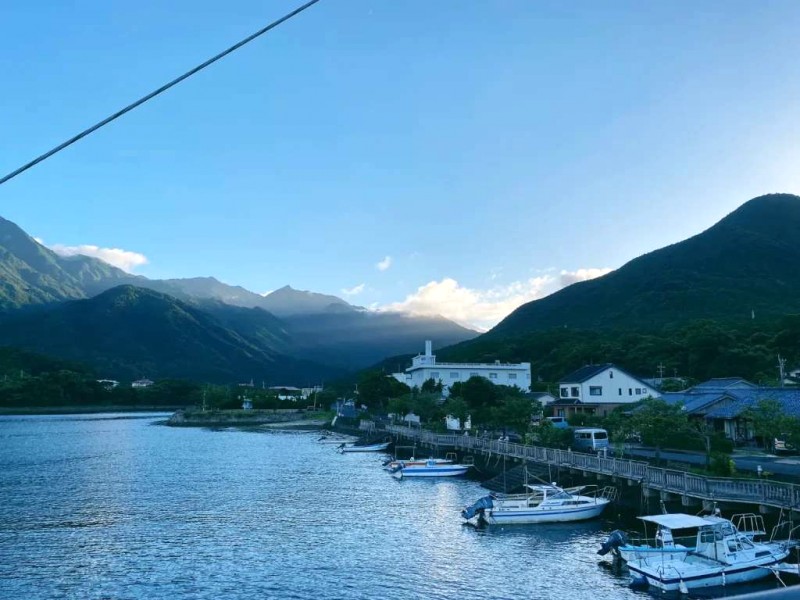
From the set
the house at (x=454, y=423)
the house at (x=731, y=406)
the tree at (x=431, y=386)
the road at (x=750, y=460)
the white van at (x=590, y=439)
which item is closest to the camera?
the road at (x=750, y=460)

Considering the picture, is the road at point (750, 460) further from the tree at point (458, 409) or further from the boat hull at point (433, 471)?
the tree at point (458, 409)

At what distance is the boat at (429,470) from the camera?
61.4 metres

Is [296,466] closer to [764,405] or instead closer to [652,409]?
[652,409]

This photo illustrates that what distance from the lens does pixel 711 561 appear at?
2562 centimetres

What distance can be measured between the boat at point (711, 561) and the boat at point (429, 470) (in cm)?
3584

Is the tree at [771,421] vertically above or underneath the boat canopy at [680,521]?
above

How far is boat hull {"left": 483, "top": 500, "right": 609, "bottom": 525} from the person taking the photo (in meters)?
38.7

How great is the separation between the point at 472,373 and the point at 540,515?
81.6 m

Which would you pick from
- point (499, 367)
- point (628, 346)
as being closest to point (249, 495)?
point (499, 367)

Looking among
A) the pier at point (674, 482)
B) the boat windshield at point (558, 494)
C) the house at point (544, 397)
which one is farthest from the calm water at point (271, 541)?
the house at point (544, 397)

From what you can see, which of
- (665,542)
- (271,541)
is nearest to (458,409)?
(271,541)

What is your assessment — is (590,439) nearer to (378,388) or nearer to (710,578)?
(710,578)

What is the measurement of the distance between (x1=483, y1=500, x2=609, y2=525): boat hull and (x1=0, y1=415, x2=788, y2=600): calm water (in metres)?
0.92

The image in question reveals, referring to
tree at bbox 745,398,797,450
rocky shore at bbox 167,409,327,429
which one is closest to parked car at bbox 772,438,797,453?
tree at bbox 745,398,797,450
